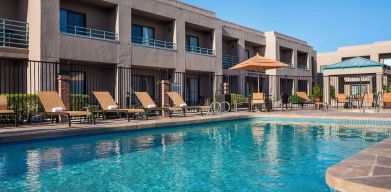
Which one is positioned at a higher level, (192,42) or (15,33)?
(192,42)

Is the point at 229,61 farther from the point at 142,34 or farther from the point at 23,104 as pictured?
the point at 23,104

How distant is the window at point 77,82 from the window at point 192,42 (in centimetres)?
824

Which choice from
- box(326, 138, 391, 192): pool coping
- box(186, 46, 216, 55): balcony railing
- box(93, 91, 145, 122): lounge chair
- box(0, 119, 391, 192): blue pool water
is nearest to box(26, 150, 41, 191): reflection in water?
box(0, 119, 391, 192): blue pool water

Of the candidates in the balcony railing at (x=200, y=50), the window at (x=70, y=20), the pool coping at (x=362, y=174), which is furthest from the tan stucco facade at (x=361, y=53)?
the pool coping at (x=362, y=174)

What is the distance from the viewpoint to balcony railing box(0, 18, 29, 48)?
552 inches

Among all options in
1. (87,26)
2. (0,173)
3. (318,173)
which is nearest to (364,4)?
(318,173)

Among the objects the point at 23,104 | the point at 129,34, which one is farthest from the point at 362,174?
the point at 129,34

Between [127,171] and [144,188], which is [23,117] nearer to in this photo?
[127,171]

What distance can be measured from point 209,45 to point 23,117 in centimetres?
1526

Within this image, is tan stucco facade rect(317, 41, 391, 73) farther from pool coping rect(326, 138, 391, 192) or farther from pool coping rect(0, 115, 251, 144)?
pool coping rect(326, 138, 391, 192)

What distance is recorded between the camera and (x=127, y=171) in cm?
529

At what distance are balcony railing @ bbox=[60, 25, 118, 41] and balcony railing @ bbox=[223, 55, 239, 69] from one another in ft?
35.4

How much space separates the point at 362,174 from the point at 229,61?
2337 centimetres

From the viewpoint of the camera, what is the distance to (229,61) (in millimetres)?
Result: 26516
